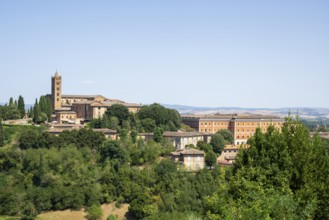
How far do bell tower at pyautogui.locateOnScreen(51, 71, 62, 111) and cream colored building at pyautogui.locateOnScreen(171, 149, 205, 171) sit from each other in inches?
975

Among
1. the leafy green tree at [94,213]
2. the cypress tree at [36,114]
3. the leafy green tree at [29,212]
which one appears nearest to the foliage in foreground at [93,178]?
the leafy green tree at [29,212]

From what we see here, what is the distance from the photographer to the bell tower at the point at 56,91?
68.9 m

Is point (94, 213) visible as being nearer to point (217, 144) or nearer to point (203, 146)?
point (203, 146)

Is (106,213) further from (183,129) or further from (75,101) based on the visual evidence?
(75,101)

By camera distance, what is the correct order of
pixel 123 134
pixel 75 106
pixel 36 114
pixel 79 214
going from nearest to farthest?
1. pixel 79 214
2. pixel 123 134
3. pixel 36 114
4. pixel 75 106

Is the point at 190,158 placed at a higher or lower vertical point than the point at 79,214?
higher

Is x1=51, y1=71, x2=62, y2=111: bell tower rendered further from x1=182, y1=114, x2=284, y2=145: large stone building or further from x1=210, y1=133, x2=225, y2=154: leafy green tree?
x1=210, y1=133, x2=225, y2=154: leafy green tree

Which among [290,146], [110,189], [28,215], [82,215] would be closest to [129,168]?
[110,189]

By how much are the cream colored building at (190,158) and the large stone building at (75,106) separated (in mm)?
14547

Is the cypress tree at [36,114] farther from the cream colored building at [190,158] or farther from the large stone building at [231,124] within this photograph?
the large stone building at [231,124]

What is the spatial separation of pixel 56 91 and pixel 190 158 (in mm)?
27538

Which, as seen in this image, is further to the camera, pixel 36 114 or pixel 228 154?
pixel 36 114

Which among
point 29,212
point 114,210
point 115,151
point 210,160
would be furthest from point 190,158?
point 29,212

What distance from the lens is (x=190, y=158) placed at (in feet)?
164
